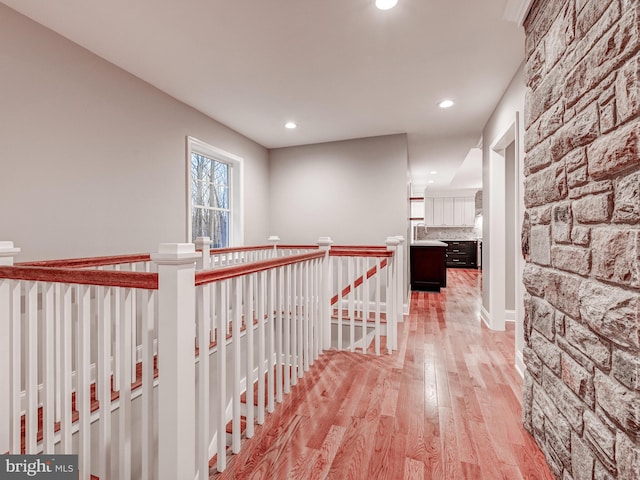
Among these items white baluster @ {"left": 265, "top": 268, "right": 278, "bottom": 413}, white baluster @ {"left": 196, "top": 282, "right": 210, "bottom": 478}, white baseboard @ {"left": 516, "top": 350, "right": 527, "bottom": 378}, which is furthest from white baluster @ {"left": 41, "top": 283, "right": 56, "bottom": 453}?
white baseboard @ {"left": 516, "top": 350, "right": 527, "bottom": 378}

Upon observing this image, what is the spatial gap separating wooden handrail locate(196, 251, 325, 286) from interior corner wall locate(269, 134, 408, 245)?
236cm

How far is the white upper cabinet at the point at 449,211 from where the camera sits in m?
9.64

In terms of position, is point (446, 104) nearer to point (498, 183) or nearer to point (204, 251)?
point (498, 183)

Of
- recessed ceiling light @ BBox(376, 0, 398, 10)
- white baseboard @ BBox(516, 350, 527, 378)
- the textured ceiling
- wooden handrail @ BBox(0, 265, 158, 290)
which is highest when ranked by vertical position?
the textured ceiling

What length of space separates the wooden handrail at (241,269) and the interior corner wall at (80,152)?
5.04 ft

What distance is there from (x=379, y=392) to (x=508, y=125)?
2.53 metres

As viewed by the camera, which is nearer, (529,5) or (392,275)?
(529,5)

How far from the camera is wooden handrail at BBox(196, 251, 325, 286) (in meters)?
1.21

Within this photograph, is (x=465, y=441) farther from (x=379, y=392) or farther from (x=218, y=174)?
(x=218, y=174)

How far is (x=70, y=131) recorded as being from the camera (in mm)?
2246

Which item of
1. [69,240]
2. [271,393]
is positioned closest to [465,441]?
[271,393]

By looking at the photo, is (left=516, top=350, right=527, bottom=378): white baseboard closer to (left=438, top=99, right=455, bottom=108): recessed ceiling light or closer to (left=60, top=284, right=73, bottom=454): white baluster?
(left=438, top=99, right=455, bottom=108): recessed ceiling light

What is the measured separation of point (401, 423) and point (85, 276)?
1.72 meters

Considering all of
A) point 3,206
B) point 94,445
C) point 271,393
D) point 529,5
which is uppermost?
point 529,5
